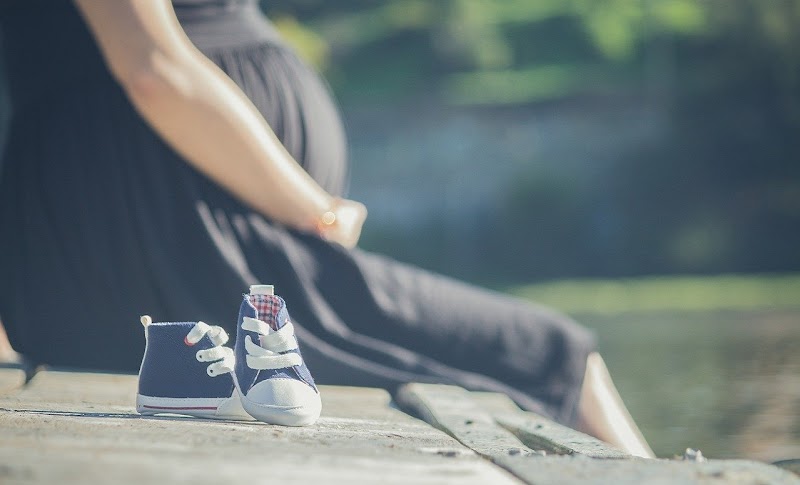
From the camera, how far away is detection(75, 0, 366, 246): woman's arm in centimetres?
250

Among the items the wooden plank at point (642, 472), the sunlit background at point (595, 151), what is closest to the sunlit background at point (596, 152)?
the sunlit background at point (595, 151)

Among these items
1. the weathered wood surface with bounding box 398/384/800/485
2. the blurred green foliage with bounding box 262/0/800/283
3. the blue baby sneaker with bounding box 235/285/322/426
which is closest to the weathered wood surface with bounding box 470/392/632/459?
the weathered wood surface with bounding box 398/384/800/485

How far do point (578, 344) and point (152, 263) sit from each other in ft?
2.73

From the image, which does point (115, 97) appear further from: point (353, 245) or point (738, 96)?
point (738, 96)

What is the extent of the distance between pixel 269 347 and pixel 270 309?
0.07 m

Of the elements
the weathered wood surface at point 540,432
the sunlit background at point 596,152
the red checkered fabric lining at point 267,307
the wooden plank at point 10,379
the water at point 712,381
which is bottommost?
the wooden plank at point 10,379

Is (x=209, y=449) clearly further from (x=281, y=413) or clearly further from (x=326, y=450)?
(x=281, y=413)

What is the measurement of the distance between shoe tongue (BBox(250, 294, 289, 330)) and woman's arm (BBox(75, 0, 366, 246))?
0.48m

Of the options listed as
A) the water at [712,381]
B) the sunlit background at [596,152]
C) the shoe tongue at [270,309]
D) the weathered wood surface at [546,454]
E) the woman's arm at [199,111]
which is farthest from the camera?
the sunlit background at [596,152]

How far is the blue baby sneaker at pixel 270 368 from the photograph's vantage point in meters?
2.05

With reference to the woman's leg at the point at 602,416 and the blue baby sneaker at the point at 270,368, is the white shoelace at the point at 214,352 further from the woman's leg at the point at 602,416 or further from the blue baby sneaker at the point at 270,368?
the woman's leg at the point at 602,416

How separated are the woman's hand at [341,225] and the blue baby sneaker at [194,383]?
0.50 meters

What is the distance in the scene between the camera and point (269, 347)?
210cm

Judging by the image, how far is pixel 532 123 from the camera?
66.4 feet
